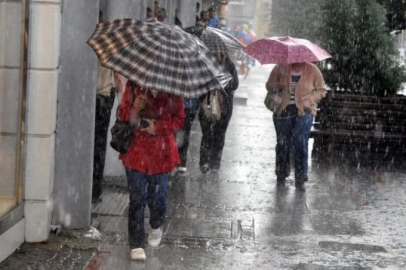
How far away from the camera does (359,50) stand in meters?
16.1

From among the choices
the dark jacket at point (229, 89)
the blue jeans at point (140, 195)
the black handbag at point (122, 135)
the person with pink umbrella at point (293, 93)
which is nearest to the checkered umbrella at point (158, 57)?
the black handbag at point (122, 135)

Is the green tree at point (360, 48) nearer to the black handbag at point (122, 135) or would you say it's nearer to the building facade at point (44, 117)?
the building facade at point (44, 117)

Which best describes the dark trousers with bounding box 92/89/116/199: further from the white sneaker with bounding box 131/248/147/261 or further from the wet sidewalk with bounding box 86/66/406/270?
the white sneaker with bounding box 131/248/147/261

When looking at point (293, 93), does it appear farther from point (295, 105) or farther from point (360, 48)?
point (360, 48)

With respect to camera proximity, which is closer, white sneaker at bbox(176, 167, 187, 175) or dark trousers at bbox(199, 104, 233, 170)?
white sneaker at bbox(176, 167, 187, 175)

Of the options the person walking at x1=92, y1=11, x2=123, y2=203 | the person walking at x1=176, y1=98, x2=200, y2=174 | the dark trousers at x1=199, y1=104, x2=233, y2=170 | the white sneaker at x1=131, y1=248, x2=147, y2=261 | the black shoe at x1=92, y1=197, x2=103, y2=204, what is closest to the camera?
the white sneaker at x1=131, y1=248, x2=147, y2=261

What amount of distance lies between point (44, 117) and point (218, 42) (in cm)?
442

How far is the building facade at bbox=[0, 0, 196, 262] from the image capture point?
26.6ft

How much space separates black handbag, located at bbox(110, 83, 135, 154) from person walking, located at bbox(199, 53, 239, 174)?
4975 millimetres

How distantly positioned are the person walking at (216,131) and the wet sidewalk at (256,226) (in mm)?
203

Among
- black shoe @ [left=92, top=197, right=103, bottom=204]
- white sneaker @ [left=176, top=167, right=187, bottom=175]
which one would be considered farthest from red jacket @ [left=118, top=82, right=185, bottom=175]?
white sneaker @ [left=176, top=167, right=187, bottom=175]

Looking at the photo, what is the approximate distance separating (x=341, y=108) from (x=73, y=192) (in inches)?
290

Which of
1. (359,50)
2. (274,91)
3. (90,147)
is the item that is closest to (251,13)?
(359,50)

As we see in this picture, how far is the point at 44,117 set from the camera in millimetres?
8398
